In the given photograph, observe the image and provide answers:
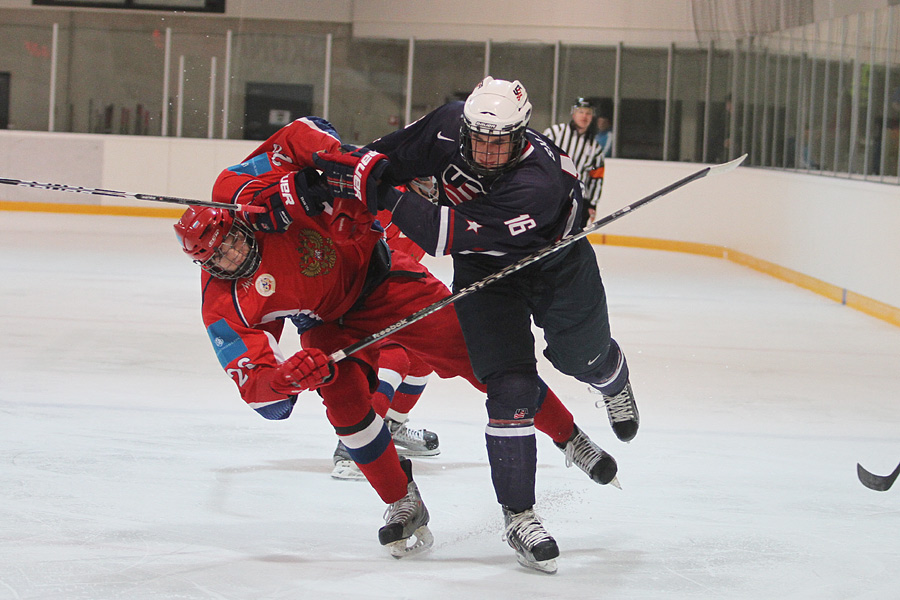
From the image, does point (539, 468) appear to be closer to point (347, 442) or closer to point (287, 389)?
point (347, 442)

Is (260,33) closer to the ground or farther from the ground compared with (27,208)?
farther from the ground

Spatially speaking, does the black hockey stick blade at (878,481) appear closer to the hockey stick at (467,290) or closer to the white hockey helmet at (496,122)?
the hockey stick at (467,290)

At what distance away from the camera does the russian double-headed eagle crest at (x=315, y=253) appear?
2.56 meters

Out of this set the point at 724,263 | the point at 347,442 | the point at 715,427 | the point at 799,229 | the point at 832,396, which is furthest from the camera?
the point at 724,263

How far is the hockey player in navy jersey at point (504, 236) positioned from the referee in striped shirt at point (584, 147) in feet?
13.8

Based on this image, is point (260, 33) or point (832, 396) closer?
point (832, 396)

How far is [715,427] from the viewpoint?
12.3 ft

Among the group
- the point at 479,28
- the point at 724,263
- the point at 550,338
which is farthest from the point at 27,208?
the point at 550,338

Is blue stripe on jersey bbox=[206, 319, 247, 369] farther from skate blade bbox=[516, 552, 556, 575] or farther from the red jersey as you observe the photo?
skate blade bbox=[516, 552, 556, 575]

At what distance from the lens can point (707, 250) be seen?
391 inches

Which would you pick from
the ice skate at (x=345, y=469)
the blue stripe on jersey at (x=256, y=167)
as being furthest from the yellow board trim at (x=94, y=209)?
the blue stripe on jersey at (x=256, y=167)

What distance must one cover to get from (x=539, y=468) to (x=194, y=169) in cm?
895

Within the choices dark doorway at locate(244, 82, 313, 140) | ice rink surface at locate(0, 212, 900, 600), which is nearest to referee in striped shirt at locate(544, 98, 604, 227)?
ice rink surface at locate(0, 212, 900, 600)

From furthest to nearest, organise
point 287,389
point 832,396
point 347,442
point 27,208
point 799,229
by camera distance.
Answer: point 27,208 → point 799,229 → point 832,396 → point 347,442 → point 287,389
